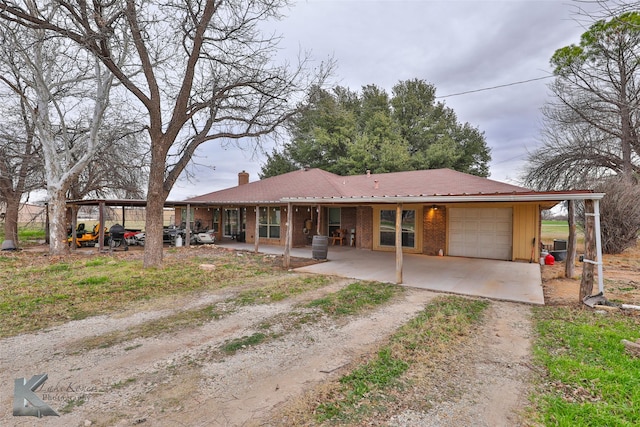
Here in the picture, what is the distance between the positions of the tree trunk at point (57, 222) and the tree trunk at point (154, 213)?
6.16 meters

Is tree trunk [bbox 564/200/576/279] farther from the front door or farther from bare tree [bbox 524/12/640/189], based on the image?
bare tree [bbox 524/12/640/189]

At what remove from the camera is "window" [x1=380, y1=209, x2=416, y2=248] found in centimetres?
1307

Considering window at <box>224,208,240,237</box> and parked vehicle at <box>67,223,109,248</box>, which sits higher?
window at <box>224,208,240,237</box>

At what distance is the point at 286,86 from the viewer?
1007cm

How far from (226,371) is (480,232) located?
1123 cm

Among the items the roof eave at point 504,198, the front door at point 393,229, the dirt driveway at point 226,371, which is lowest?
the dirt driveway at point 226,371

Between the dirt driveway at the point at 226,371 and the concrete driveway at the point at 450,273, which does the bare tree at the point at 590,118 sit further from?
the dirt driveway at the point at 226,371

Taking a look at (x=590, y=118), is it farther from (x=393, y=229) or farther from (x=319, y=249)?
(x=319, y=249)

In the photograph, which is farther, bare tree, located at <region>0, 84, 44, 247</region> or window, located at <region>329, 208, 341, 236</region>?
window, located at <region>329, 208, 341, 236</region>

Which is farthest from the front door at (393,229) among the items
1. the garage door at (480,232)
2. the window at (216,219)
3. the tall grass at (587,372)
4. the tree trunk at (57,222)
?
the tree trunk at (57,222)

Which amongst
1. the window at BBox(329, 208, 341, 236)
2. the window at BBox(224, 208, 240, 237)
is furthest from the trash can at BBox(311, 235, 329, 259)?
the window at BBox(224, 208, 240, 237)

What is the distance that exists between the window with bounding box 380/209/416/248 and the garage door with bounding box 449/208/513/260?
150 cm

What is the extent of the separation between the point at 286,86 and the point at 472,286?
8075 millimetres

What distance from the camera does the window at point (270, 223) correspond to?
52.4ft
